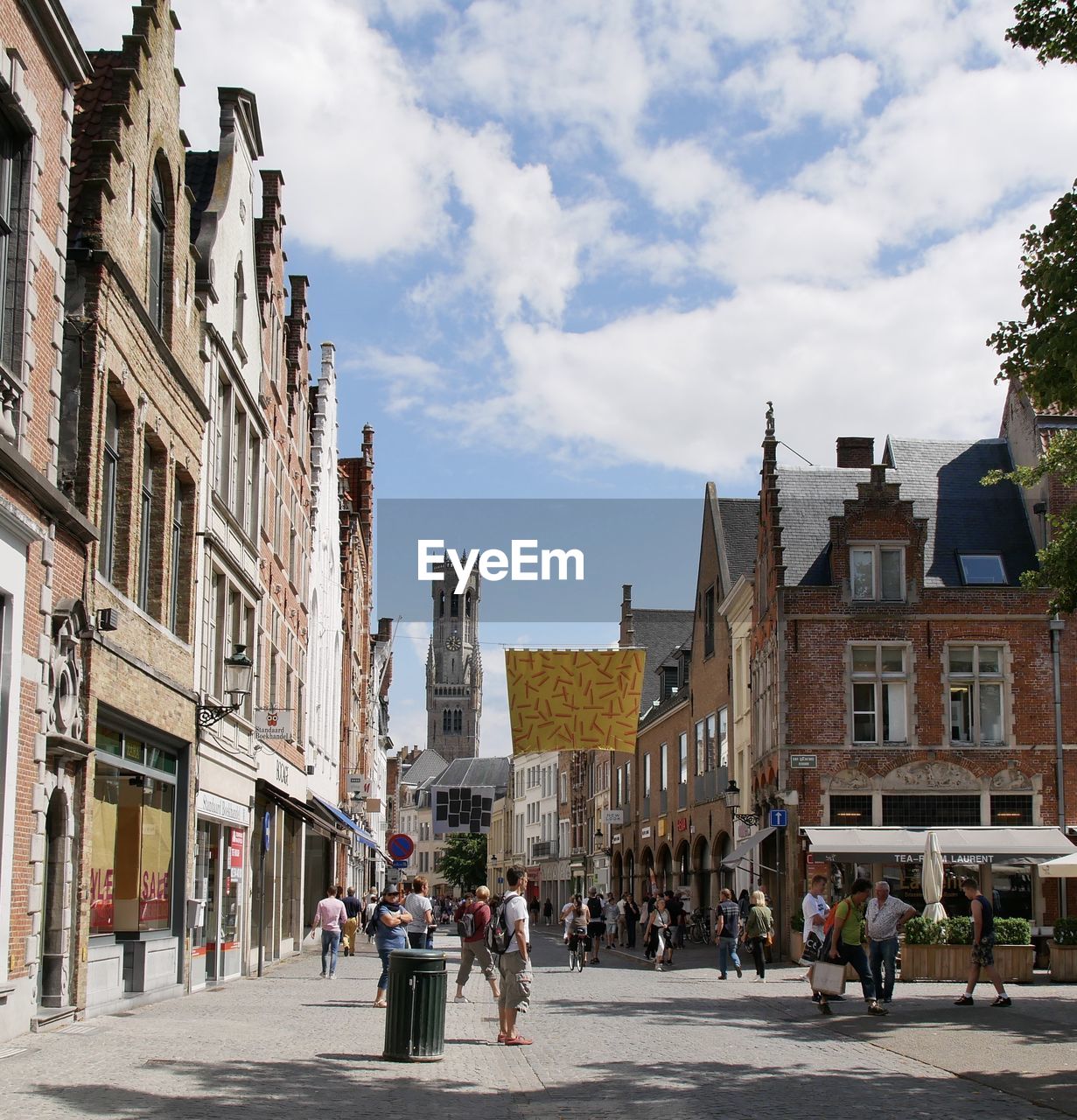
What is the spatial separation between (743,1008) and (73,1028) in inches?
354

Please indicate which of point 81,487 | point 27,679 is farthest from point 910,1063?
point 81,487

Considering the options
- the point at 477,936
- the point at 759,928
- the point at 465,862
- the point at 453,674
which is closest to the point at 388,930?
the point at 477,936

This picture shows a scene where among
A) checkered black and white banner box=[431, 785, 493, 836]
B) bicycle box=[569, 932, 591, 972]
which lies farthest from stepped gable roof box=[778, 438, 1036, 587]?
checkered black and white banner box=[431, 785, 493, 836]

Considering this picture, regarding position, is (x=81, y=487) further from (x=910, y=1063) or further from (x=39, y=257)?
(x=910, y=1063)

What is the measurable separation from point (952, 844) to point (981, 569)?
7139 millimetres

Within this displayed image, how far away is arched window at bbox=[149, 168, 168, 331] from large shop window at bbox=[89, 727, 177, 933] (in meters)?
5.43

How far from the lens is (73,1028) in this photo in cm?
1491

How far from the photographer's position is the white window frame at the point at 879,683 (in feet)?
112

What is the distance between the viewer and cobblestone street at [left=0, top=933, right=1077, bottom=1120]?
1076 cm

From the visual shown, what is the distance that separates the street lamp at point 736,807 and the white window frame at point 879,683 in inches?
151

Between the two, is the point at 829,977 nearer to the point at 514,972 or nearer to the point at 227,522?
the point at 514,972

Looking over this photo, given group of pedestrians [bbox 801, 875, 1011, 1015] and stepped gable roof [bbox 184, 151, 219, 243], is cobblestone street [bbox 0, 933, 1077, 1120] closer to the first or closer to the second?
group of pedestrians [bbox 801, 875, 1011, 1015]

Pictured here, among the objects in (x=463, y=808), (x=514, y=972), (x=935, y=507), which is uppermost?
(x=935, y=507)

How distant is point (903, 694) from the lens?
114 ft
